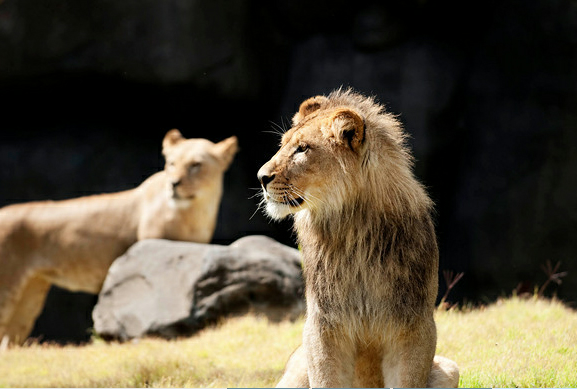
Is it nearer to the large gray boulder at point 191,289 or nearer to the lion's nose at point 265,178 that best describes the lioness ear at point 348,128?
the lion's nose at point 265,178

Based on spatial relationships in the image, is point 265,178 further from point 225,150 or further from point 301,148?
point 225,150

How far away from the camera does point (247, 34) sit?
9977mm

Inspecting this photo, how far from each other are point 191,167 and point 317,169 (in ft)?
13.9

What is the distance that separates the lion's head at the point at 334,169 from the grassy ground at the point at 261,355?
1.46 metres

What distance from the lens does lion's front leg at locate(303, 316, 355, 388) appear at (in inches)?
133

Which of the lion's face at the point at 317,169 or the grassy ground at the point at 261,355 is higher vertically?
the lion's face at the point at 317,169

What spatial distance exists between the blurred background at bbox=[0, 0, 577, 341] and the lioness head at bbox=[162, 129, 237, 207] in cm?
222

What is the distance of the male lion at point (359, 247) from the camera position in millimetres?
3381

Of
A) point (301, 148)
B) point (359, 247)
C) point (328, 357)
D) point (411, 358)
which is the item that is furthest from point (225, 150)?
point (411, 358)

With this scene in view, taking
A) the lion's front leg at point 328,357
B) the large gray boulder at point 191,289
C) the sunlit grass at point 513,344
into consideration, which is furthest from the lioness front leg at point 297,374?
the large gray boulder at point 191,289

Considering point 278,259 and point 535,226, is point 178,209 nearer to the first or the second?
point 278,259

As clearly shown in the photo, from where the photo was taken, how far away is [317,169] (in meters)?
3.40

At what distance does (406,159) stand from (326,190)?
1.57 ft

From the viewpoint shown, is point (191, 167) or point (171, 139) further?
point (171, 139)
